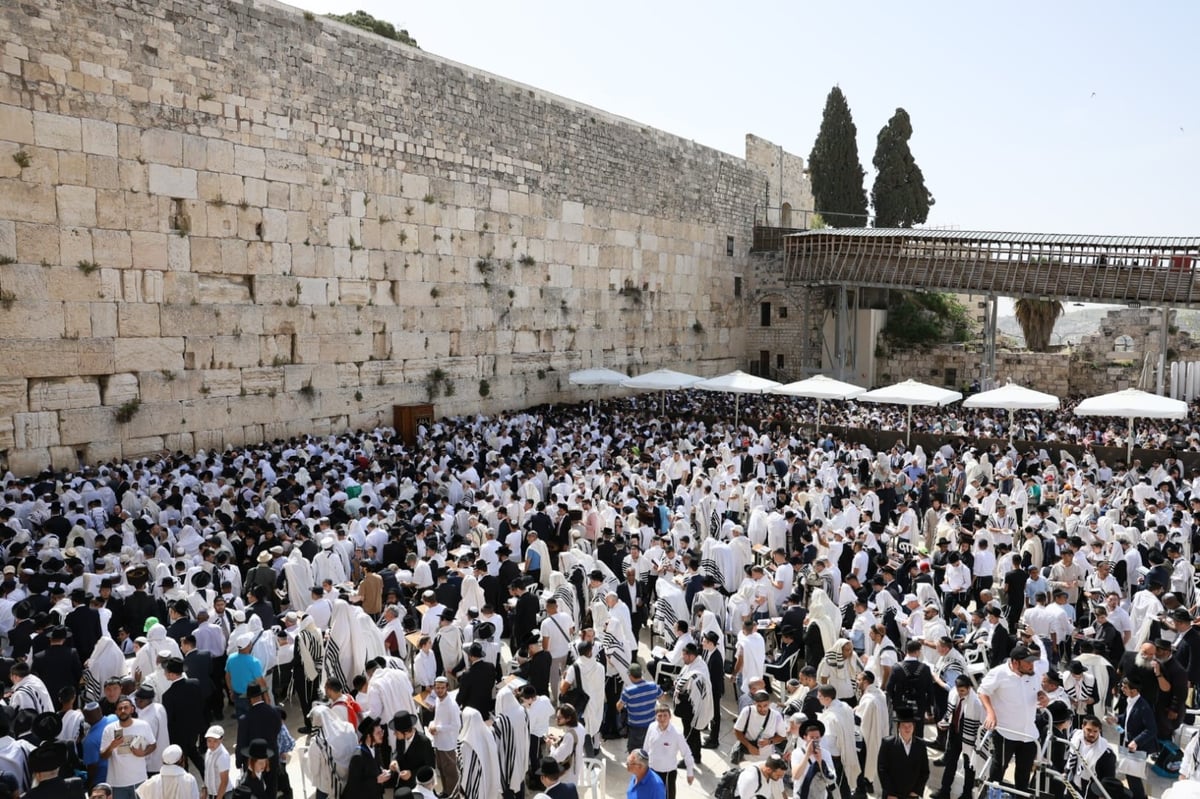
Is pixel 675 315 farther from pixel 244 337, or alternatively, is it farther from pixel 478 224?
pixel 244 337

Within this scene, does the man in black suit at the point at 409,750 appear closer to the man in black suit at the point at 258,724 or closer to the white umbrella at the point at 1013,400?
the man in black suit at the point at 258,724

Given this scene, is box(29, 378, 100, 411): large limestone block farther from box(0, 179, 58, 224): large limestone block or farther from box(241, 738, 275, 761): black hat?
box(241, 738, 275, 761): black hat

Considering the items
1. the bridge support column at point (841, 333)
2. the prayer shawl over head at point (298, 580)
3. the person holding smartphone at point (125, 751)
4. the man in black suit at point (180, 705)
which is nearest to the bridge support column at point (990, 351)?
the bridge support column at point (841, 333)

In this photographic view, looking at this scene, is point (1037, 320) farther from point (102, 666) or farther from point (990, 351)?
point (102, 666)

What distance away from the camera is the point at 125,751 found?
5.20m

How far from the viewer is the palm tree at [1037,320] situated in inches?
1132

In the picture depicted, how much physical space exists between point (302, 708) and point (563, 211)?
53.4ft

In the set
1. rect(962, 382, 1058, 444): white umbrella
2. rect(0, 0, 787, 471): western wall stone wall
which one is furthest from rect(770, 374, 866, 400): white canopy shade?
rect(0, 0, 787, 471): western wall stone wall

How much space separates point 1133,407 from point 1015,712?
10721 millimetres

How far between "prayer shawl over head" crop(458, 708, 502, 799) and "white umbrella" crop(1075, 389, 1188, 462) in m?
12.8

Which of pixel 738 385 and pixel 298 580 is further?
pixel 738 385

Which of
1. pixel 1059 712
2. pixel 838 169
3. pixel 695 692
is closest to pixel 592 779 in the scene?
pixel 695 692

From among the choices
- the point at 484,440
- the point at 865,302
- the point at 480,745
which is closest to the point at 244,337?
the point at 484,440

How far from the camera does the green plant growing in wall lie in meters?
13.4
